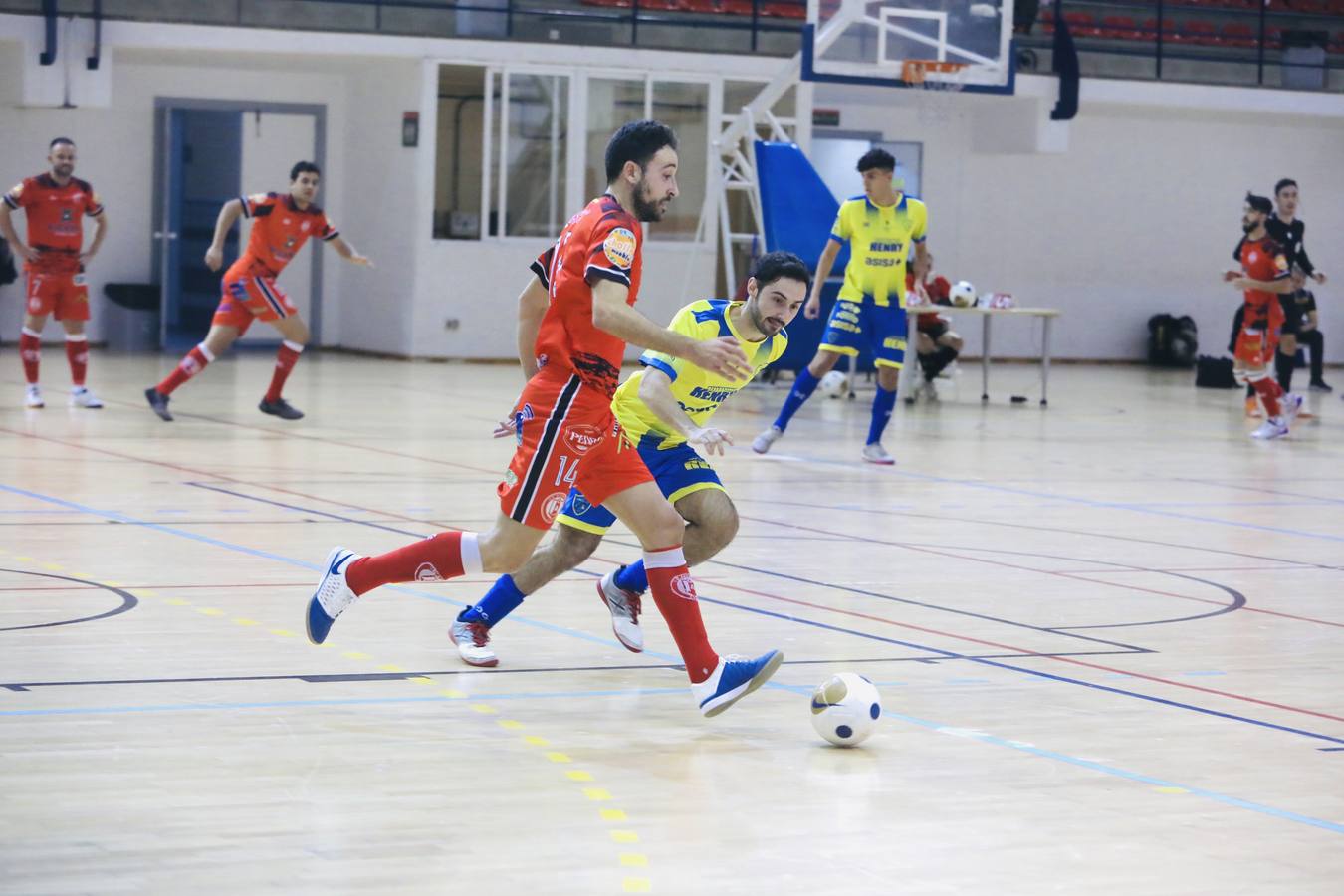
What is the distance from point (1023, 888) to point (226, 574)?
4342 millimetres

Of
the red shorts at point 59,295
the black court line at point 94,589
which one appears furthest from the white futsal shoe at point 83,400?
the black court line at point 94,589

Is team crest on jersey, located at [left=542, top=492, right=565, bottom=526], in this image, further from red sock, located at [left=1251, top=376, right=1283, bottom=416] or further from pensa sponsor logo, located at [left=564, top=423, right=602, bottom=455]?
red sock, located at [left=1251, top=376, right=1283, bottom=416]

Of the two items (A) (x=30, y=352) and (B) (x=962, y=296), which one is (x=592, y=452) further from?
(B) (x=962, y=296)

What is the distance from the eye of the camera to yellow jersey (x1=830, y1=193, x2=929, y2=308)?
12891 mm

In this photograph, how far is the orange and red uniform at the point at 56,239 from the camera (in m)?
14.1

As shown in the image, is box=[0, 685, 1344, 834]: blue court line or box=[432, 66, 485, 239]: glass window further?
box=[432, 66, 485, 239]: glass window

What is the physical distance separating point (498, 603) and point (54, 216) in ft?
30.8

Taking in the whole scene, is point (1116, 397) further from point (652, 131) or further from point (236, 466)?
point (652, 131)

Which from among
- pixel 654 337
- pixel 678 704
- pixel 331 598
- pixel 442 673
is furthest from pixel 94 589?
pixel 654 337

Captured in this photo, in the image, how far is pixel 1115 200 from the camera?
26.3 metres

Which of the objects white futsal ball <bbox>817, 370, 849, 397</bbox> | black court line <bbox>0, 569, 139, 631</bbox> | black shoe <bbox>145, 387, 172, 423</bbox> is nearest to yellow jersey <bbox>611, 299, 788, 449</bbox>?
black court line <bbox>0, 569, 139, 631</bbox>

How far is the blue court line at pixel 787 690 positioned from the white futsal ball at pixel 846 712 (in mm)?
326

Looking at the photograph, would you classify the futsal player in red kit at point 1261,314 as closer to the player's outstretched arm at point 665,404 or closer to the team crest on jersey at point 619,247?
the player's outstretched arm at point 665,404

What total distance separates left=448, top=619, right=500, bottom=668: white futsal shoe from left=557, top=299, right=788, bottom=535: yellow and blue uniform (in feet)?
1.40
